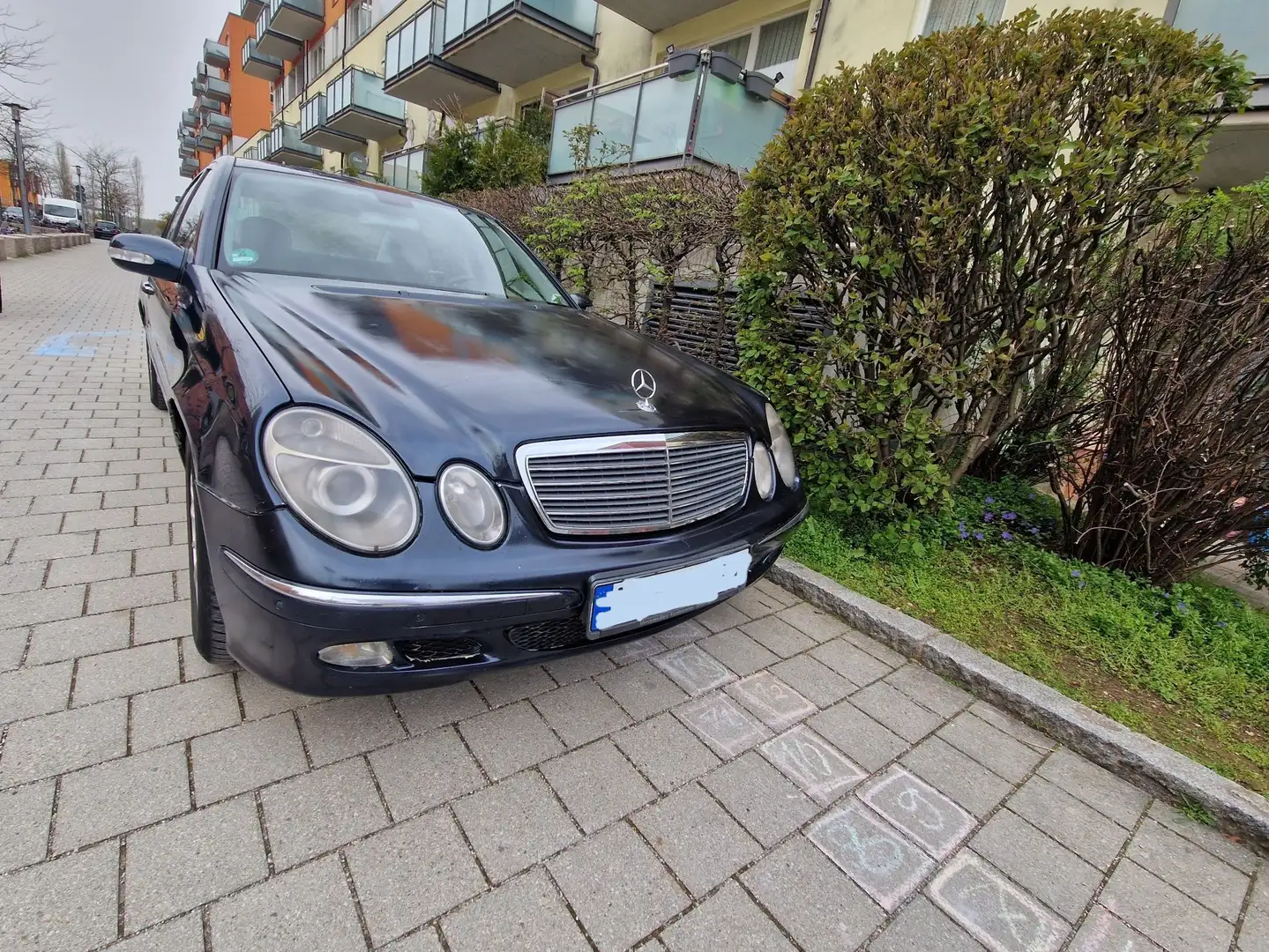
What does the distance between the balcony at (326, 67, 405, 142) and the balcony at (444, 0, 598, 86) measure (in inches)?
243

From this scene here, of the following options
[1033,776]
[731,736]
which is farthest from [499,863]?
[1033,776]

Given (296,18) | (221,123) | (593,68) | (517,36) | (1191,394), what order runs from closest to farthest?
(1191,394) < (593,68) < (517,36) < (296,18) < (221,123)

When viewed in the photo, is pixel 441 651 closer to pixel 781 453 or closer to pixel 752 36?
pixel 781 453

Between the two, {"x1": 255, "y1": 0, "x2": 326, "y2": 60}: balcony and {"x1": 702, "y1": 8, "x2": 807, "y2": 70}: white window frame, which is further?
{"x1": 255, "y1": 0, "x2": 326, "y2": 60}: balcony

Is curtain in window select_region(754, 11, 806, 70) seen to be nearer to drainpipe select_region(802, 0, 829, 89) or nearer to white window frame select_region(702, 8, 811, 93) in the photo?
white window frame select_region(702, 8, 811, 93)

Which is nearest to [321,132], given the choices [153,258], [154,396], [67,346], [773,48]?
[773,48]

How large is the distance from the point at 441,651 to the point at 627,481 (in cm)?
65

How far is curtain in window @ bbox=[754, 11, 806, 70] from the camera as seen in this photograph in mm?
8523

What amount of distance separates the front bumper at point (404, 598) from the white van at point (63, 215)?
5188 centimetres

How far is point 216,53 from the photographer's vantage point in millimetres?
46688

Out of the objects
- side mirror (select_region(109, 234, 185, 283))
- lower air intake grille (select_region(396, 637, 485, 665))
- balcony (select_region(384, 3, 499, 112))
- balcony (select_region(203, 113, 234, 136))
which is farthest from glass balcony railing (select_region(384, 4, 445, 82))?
balcony (select_region(203, 113, 234, 136))

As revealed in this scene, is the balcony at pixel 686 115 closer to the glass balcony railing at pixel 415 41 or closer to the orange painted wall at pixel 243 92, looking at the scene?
the glass balcony railing at pixel 415 41

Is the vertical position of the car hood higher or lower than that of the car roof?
lower

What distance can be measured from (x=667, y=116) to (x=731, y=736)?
805 centimetres
